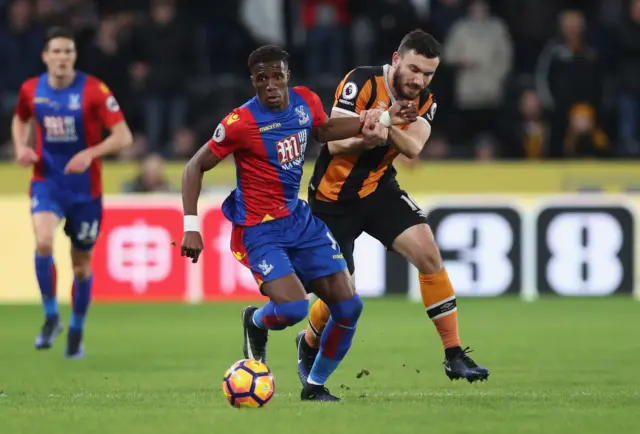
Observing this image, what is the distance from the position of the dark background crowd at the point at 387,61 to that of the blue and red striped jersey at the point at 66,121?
5.59 meters

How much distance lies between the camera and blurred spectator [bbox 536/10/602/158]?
16.5 metres

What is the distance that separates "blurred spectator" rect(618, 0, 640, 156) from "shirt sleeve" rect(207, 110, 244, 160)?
10352 millimetres

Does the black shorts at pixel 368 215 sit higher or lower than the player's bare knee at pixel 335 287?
higher

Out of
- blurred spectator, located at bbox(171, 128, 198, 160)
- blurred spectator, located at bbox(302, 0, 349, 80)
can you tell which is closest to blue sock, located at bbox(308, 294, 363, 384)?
blurred spectator, located at bbox(171, 128, 198, 160)

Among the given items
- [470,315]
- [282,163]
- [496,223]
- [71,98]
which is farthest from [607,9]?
[282,163]

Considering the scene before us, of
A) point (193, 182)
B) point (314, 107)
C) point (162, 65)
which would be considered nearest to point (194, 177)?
point (193, 182)

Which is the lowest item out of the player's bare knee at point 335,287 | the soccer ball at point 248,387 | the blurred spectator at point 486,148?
the soccer ball at point 248,387

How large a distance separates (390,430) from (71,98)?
5269 millimetres

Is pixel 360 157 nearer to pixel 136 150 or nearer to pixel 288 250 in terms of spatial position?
pixel 288 250

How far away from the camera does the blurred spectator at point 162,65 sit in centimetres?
1702

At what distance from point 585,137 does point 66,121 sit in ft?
25.6

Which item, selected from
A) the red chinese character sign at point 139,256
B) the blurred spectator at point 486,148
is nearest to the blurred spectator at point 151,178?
the red chinese character sign at point 139,256

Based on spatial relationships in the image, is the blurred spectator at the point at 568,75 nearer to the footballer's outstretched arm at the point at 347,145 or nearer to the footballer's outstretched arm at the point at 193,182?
the footballer's outstretched arm at the point at 347,145

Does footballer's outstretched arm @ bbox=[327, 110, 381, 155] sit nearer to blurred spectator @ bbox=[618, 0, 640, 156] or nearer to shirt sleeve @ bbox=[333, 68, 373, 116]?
shirt sleeve @ bbox=[333, 68, 373, 116]
